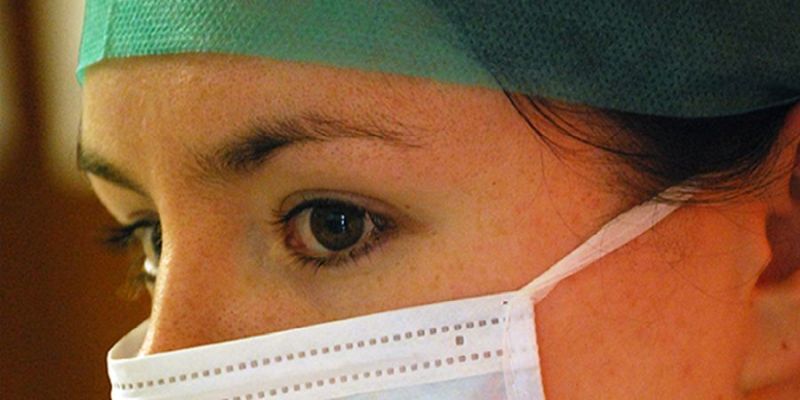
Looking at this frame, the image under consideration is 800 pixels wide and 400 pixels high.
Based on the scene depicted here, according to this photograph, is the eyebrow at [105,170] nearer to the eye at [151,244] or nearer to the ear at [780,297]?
the eye at [151,244]

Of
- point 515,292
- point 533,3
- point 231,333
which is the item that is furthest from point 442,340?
point 533,3

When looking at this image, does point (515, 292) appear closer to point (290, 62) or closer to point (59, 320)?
point (290, 62)

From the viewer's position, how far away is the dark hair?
101 centimetres

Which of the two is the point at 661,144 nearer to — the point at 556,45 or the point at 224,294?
the point at 556,45

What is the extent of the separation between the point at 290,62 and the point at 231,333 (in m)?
0.24

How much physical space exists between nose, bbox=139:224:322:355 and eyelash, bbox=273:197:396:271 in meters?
0.03

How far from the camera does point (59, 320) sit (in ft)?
8.96

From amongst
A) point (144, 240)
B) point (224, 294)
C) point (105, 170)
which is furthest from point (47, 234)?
point (224, 294)

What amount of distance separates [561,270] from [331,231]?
8.0 inches

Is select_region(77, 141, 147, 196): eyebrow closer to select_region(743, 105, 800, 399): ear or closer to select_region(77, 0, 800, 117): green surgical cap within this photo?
select_region(77, 0, 800, 117): green surgical cap

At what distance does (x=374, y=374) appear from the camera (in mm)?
1063

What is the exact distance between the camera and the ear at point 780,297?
3.57 feet

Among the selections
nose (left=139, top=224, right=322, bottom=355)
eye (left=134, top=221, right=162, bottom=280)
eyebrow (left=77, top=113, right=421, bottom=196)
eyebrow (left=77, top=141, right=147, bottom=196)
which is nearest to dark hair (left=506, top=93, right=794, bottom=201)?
eyebrow (left=77, top=113, right=421, bottom=196)

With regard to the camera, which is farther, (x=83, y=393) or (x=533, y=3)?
(x=83, y=393)
